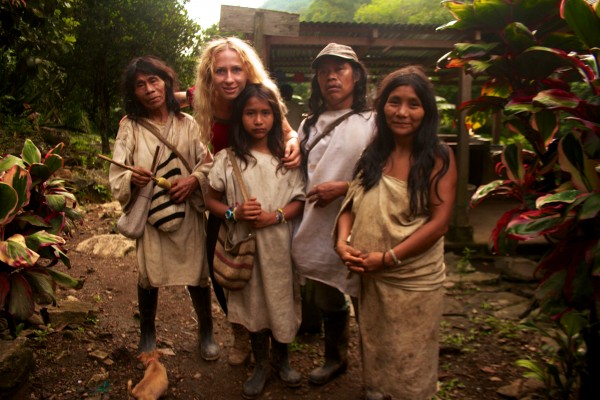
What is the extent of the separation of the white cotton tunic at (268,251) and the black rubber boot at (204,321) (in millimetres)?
478

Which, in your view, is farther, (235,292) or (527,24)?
(235,292)

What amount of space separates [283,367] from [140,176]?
141cm

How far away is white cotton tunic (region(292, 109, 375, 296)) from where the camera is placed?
8.46ft

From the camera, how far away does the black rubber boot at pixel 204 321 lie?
10.2ft

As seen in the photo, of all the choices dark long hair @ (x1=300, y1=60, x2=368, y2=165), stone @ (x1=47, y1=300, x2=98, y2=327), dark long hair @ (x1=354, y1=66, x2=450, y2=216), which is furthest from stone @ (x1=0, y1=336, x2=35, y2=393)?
dark long hair @ (x1=354, y1=66, x2=450, y2=216)

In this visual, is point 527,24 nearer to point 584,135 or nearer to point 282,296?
point 584,135

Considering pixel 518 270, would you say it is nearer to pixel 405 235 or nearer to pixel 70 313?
pixel 405 235

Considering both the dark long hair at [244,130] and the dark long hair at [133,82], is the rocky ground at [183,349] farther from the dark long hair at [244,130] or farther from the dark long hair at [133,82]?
the dark long hair at [133,82]

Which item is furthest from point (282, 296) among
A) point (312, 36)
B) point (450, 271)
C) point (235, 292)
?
point (312, 36)

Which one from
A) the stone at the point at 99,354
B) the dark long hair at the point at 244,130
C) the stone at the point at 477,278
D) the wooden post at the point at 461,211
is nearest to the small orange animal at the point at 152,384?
the stone at the point at 99,354

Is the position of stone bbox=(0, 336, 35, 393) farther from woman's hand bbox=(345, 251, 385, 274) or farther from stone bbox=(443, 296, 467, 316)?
stone bbox=(443, 296, 467, 316)

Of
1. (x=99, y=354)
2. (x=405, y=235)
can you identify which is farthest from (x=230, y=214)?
(x=99, y=354)

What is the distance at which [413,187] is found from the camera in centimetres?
220

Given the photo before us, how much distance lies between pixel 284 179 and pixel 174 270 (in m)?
0.90
